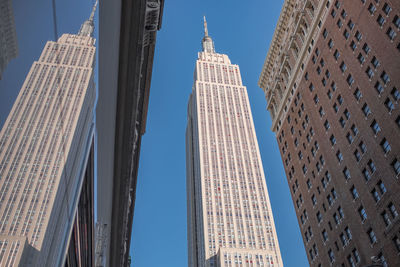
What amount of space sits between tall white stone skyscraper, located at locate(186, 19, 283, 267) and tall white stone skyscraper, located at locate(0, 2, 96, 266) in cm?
11824

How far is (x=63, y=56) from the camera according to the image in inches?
188

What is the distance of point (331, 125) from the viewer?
51656 mm

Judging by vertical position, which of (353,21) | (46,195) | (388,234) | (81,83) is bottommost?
(46,195)

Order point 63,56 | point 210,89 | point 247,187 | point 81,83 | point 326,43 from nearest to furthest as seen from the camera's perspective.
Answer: point 63,56, point 81,83, point 326,43, point 247,187, point 210,89

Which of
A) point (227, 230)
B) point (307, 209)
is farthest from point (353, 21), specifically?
point (227, 230)

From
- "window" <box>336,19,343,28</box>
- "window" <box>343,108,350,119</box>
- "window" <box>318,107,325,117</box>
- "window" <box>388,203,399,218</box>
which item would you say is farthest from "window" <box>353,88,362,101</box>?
"window" <box>388,203,399,218</box>

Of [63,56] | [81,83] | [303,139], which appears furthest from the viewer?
[303,139]

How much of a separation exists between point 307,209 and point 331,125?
13042 mm

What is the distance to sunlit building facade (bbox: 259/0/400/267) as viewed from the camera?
4025 centimetres

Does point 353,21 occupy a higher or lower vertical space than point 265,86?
lower

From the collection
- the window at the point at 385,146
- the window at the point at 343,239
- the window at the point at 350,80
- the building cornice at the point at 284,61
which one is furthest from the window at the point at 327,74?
the window at the point at 343,239

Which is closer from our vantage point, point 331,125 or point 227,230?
point 331,125

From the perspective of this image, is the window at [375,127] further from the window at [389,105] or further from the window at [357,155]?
the window at [357,155]

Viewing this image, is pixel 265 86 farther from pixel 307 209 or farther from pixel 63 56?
pixel 63 56
